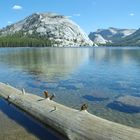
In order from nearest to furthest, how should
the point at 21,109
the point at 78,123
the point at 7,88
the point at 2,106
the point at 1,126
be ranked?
1. the point at 78,123
2. the point at 1,126
3. the point at 21,109
4. the point at 2,106
5. the point at 7,88

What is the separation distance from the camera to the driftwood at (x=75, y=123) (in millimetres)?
18281

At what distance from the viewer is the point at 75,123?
68.9 feet

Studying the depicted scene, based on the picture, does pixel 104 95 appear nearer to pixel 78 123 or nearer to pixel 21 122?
pixel 21 122

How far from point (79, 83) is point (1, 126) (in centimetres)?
2400

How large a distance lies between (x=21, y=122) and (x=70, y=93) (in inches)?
543

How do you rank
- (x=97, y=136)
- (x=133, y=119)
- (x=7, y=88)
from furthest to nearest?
1. (x=7, y=88)
2. (x=133, y=119)
3. (x=97, y=136)

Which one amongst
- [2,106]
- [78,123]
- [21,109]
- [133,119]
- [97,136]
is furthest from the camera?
[2,106]

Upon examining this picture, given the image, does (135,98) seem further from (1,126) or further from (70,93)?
(1,126)

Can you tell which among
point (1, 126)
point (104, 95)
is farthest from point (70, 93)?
point (1, 126)

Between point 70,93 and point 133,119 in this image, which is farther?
point 70,93

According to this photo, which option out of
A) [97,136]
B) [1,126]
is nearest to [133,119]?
[97,136]

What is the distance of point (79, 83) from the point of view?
155ft

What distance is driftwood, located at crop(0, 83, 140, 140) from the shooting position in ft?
60.0

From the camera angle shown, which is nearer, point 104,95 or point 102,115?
point 102,115
